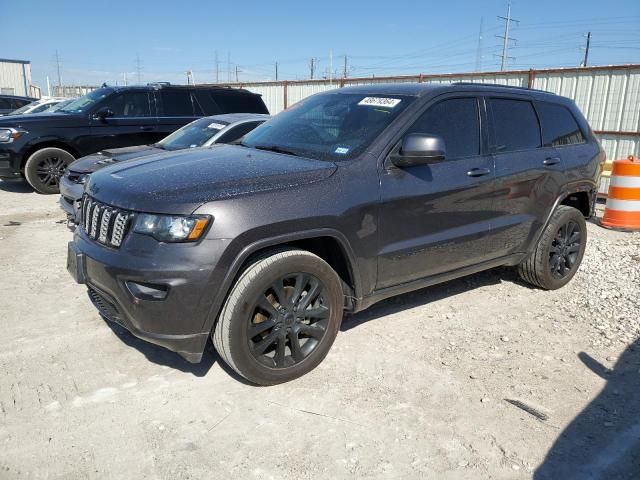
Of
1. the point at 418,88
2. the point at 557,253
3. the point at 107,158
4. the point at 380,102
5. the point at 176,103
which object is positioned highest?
the point at 418,88

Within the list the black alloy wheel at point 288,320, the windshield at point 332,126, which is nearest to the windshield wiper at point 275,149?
the windshield at point 332,126

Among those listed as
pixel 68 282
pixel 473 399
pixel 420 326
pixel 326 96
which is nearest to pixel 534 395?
pixel 473 399

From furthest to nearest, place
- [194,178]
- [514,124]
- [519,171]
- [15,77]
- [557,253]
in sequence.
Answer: [15,77]
[557,253]
[514,124]
[519,171]
[194,178]

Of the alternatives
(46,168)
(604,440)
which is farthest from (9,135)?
(604,440)

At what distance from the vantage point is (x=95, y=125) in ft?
29.8

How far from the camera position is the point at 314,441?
2.76m

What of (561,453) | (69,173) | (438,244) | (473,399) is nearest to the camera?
(561,453)

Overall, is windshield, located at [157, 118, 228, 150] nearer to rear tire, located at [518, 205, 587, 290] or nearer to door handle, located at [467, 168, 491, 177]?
door handle, located at [467, 168, 491, 177]

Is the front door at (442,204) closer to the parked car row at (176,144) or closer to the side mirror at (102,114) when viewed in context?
the parked car row at (176,144)

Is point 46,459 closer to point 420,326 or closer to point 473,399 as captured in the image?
point 473,399

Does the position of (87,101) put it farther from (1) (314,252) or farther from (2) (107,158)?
(1) (314,252)

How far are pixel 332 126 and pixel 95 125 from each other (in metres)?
6.68

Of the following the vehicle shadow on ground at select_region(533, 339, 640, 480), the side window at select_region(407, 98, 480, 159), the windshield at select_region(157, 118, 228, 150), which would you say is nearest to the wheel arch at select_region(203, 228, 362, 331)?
the side window at select_region(407, 98, 480, 159)

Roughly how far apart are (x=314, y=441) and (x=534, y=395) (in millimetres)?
1445
